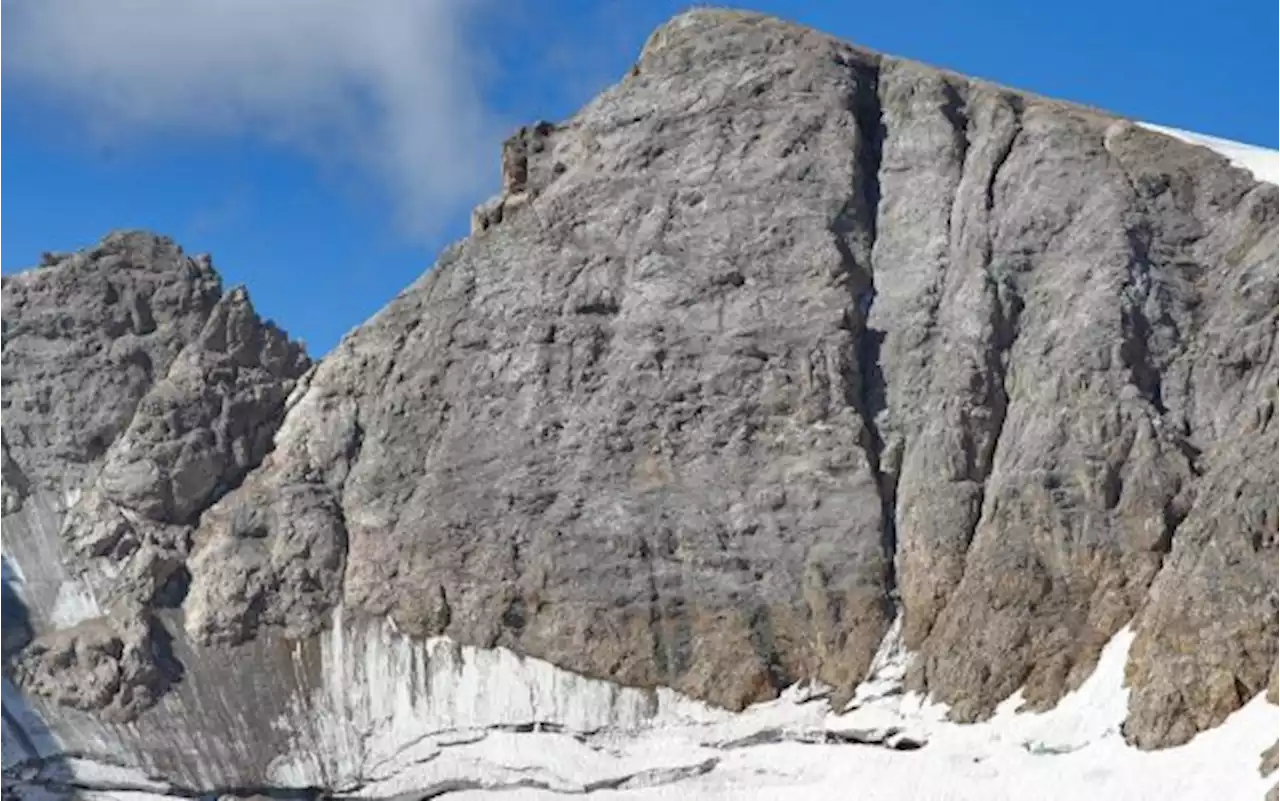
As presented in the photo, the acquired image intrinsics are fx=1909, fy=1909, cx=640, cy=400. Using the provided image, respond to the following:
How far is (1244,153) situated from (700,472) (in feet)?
92.2

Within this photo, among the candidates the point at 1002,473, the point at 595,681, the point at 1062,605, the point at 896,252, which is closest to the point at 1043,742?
the point at 1062,605

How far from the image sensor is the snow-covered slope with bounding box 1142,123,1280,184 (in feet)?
266

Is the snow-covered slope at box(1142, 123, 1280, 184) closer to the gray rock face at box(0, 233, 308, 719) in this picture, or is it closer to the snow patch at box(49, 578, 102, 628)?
the gray rock face at box(0, 233, 308, 719)

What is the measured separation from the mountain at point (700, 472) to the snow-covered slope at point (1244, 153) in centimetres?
37

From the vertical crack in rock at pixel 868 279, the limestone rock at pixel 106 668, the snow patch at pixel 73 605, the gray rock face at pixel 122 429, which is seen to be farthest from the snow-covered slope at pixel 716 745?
the snow patch at pixel 73 605

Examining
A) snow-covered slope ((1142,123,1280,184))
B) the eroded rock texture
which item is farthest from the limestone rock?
snow-covered slope ((1142,123,1280,184))

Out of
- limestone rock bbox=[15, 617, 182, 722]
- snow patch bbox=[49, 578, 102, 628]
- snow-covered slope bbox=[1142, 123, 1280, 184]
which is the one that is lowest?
limestone rock bbox=[15, 617, 182, 722]

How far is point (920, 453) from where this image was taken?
77.4m

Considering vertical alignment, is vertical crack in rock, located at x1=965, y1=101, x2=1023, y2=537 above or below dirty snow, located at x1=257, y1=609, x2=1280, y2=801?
above

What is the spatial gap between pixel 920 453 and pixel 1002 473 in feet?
14.7

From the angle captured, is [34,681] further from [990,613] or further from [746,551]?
[990,613]

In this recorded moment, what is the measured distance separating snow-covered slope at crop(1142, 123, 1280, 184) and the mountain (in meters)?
0.37

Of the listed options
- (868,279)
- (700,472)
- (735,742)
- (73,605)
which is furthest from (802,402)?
(73,605)

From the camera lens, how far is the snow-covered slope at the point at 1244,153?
8094 centimetres
